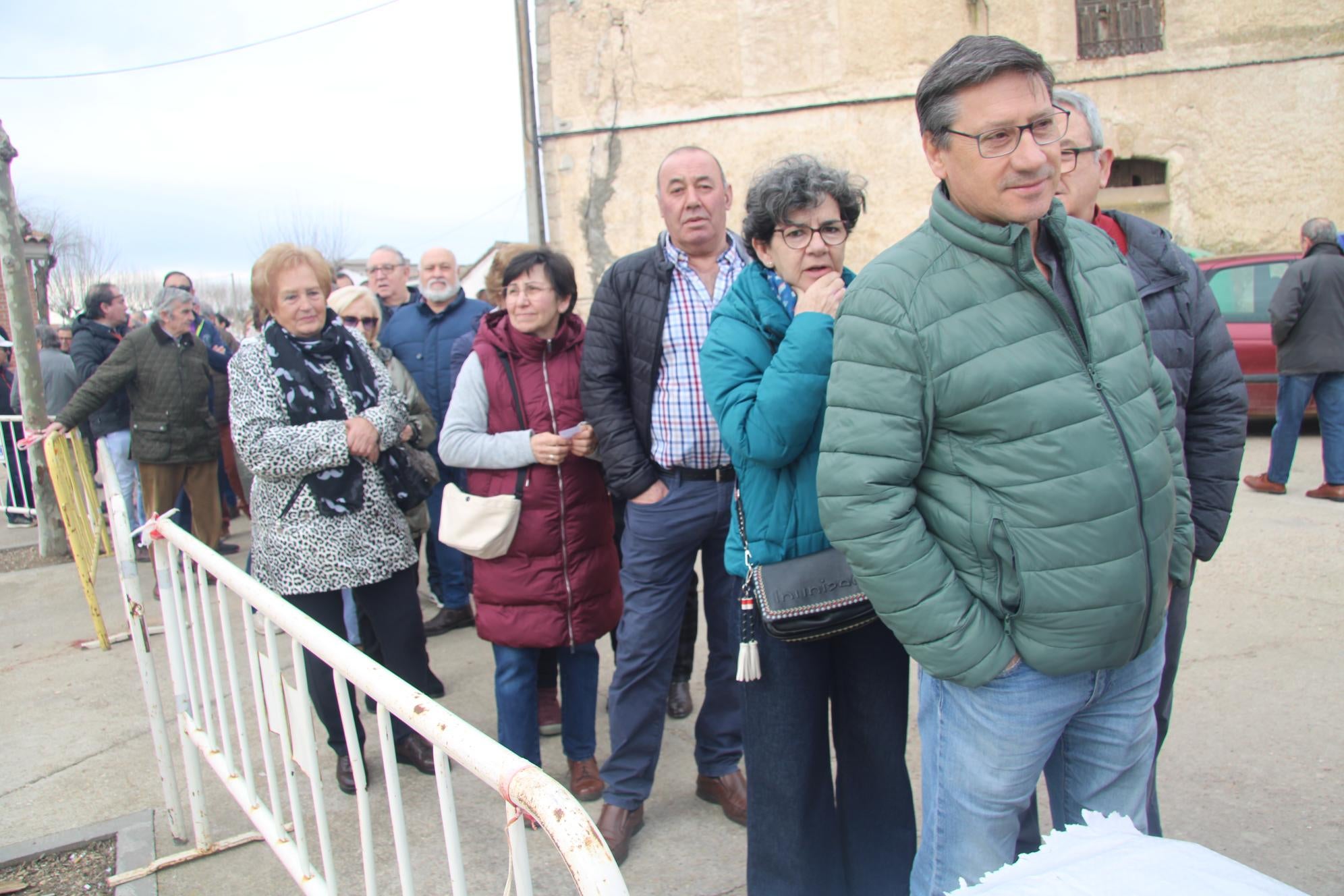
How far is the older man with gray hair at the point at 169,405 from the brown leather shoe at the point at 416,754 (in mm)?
3425

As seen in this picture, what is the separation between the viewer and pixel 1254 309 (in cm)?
863

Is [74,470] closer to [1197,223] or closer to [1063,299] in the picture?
[1063,299]

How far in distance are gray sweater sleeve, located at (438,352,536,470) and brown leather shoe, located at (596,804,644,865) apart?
1106 millimetres

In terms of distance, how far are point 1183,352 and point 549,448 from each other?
1.80 m

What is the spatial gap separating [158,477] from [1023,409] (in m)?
5.97

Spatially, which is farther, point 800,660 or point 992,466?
point 800,660

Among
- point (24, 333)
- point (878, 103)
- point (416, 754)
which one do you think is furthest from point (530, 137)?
point (416, 754)

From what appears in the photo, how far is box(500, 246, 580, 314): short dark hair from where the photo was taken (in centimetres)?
322

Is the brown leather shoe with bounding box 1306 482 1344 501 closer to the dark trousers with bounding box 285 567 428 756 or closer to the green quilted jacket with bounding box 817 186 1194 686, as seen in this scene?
the green quilted jacket with bounding box 817 186 1194 686

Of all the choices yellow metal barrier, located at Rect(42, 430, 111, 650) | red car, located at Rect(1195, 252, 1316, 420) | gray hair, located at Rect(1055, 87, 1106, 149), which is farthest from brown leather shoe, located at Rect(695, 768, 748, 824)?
red car, located at Rect(1195, 252, 1316, 420)

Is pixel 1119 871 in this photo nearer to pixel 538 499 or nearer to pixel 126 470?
pixel 538 499

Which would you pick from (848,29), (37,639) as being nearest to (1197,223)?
(848,29)

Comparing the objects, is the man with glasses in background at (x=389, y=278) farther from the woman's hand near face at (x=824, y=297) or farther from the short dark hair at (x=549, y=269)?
the woman's hand near face at (x=824, y=297)

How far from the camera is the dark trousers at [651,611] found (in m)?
2.92
